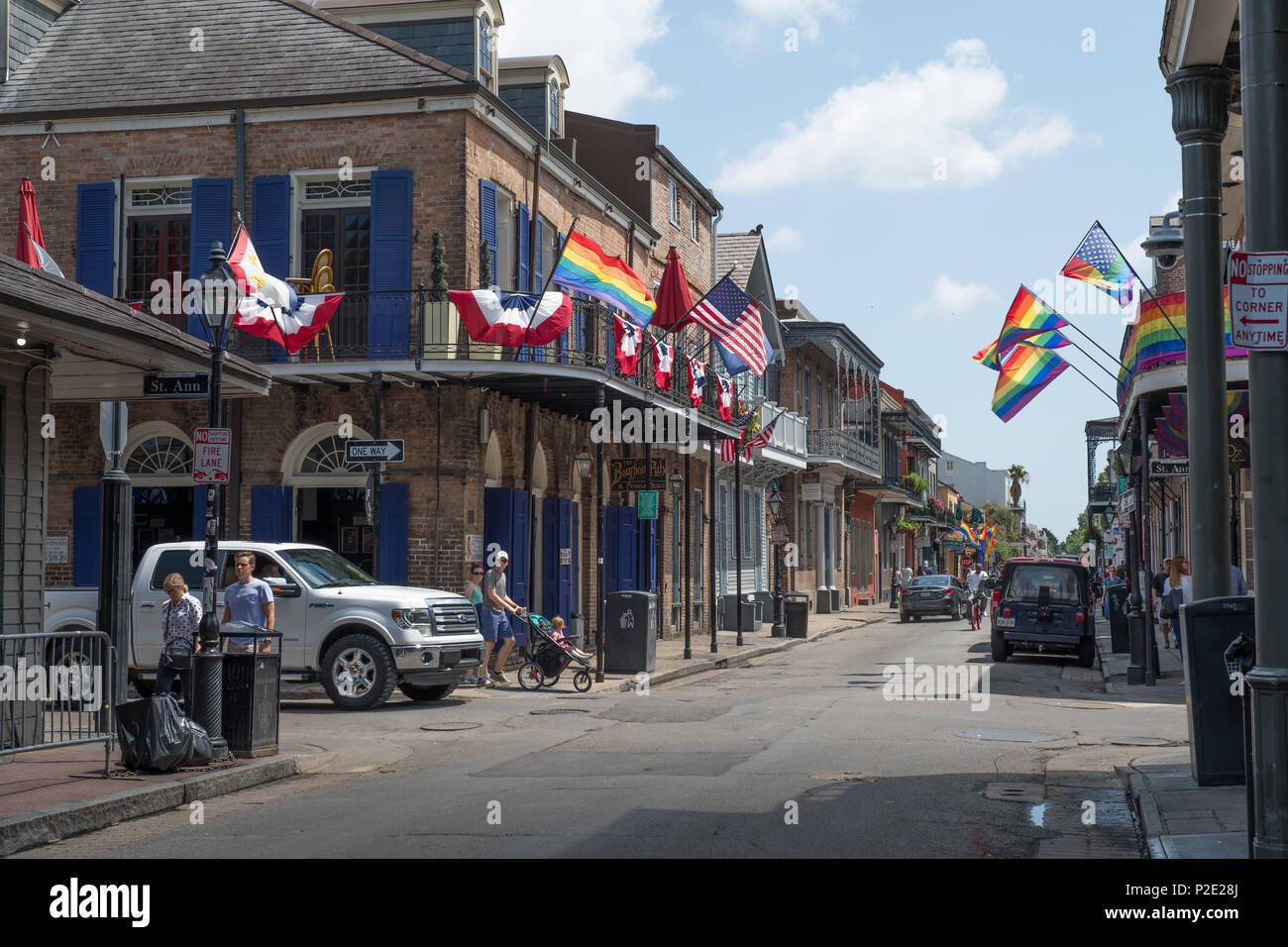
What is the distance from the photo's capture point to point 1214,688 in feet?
31.0

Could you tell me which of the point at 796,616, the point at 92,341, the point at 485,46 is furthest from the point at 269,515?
the point at 796,616

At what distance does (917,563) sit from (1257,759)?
73.6m

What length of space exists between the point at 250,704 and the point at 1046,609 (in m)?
15.5

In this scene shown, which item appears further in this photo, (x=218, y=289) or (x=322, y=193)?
(x=322, y=193)

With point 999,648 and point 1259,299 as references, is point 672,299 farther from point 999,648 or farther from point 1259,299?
point 1259,299

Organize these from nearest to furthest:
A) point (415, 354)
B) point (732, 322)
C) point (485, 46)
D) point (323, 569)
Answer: point (323, 569) → point (415, 354) → point (732, 322) → point (485, 46)

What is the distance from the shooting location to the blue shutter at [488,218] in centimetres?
2136

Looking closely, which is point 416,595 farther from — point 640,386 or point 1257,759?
point 1257,759

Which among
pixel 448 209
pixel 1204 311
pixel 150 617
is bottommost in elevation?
pixel 150 617

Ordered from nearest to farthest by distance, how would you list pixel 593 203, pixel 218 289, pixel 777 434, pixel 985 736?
1. pixel 218 289
2. pixel 985 736
3. pixel 593 203
4. pixel 777 434

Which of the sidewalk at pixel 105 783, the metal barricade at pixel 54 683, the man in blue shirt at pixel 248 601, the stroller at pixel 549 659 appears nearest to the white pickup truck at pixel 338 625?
the sidewalk at pixel 105 783

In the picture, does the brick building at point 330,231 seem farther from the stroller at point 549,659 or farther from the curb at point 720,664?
the curb at point 720,664

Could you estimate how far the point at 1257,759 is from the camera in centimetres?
654
